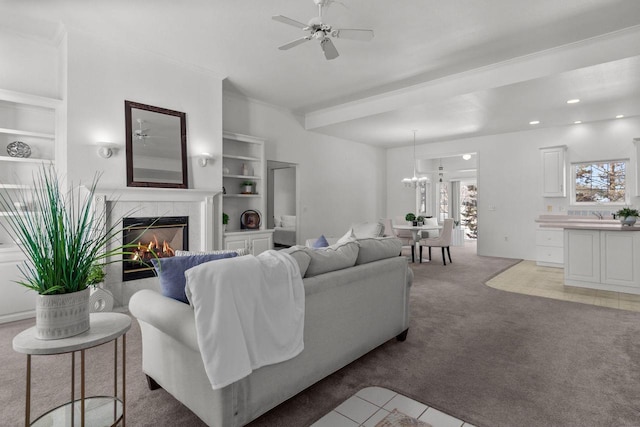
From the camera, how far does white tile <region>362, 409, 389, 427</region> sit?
178 cm

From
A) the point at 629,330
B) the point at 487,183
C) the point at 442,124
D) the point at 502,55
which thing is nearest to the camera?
the point at 629,330

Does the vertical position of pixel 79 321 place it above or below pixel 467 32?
below

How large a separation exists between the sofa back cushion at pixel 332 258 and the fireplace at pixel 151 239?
2.56 metres

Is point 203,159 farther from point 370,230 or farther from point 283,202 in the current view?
point 283,202

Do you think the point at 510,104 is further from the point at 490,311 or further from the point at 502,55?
the point at 490,311

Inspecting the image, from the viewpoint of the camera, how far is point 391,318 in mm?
2699

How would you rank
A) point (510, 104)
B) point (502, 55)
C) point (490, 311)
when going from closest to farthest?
point (490, 311) < point (502, 55) < point (510, 104)

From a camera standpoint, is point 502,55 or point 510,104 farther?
point 510,104

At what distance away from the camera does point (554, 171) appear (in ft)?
21.9

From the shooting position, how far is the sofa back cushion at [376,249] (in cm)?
254

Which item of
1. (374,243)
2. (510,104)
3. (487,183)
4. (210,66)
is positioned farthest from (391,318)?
(487,183)

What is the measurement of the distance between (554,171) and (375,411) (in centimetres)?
674

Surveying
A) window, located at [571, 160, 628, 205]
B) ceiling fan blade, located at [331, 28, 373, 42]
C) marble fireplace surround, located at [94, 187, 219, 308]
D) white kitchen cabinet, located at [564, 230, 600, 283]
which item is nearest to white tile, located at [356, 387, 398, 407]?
ceiling fan blade, located at [331, 28, 373, 42]

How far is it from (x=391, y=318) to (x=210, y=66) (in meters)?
4.04
